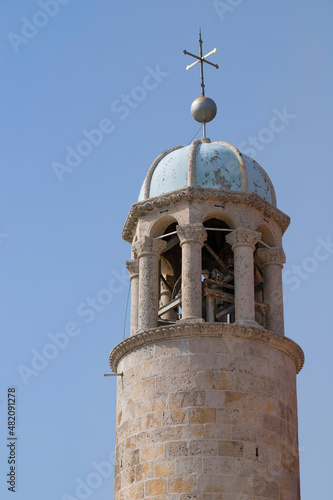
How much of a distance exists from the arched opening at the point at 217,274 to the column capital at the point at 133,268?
1794mm

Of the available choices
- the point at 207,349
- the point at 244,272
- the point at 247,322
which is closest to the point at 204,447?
the point at 207,349

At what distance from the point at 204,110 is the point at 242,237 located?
487cm

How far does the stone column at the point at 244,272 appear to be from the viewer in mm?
27391

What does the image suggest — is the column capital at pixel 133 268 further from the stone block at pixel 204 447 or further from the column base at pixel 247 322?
the stone block at pixel 204 447

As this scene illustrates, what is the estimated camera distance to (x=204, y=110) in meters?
31.5

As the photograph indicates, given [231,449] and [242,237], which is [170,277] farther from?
[231,449]

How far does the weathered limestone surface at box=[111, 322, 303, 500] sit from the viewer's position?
25344 mm

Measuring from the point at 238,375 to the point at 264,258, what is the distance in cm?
424

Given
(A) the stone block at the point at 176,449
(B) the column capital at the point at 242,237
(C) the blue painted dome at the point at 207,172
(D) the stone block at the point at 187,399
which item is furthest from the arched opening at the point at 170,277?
(A) the stone block at the point at 176,449

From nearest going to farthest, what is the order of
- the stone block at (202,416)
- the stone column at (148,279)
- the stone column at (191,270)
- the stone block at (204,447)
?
1. the stone block at (204,447)
2. the stone block at (202,416)
3. the stone column at (191,270)
4. the stone column at (148,279)

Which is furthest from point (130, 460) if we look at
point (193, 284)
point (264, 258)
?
point (264, 258)

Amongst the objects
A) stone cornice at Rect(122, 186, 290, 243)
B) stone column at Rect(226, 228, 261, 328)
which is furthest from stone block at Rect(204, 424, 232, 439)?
stone cornice at Rect(122, 186, 290, 243)

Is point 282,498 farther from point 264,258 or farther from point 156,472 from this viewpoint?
point 264,258

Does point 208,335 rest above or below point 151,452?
above
